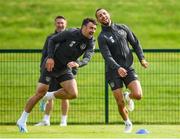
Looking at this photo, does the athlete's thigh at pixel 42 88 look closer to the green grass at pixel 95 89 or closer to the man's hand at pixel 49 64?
the man's hand at pixel 49 64

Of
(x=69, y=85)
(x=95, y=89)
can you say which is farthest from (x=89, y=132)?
(x=95, y=89)

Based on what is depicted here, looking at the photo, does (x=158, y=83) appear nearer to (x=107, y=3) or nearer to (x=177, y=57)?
(x=177, y=57)

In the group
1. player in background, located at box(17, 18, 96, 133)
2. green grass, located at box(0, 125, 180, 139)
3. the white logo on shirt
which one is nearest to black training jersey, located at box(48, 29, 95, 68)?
player in background, located at box(17, 18, 96, 133)

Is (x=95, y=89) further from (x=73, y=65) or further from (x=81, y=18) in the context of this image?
(x=81, y=18)

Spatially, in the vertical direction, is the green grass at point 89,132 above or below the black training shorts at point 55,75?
below

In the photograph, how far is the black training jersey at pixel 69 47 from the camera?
1825 centimetres

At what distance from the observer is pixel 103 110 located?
22875 mm

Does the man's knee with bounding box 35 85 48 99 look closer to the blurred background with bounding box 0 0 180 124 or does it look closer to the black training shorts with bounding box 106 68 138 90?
the black training shorts with bounding box 106 68 138 90

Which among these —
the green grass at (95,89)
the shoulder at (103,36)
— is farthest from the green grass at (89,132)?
the shoulder at (103,36)

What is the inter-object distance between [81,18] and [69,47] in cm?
2794

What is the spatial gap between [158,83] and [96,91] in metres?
1.39

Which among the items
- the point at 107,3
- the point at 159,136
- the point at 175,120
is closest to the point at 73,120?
the point at 175,120

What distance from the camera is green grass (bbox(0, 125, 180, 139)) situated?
1703cm

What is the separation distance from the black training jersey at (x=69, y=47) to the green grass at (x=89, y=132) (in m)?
1.32
